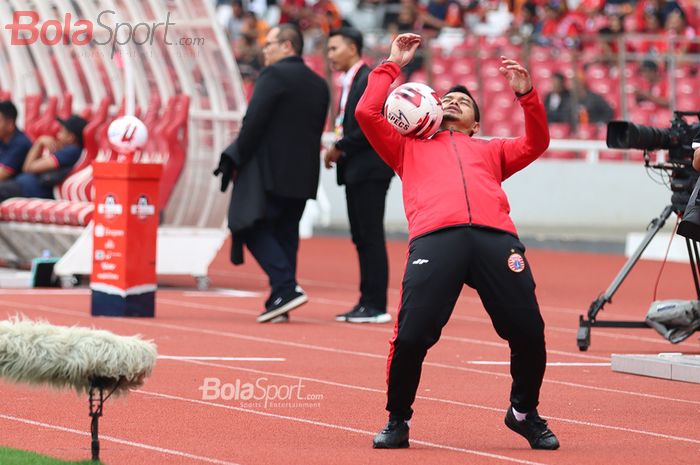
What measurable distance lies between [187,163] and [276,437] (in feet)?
29.7

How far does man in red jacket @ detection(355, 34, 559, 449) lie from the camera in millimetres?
7148

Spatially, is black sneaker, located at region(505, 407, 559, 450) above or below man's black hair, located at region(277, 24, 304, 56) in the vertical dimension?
below

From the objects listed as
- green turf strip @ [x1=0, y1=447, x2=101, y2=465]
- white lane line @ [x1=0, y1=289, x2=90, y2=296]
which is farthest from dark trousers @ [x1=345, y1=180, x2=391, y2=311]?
green turf strip @ [x1=0, y1=447, x2=101, y2=465]

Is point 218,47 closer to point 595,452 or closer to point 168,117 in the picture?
point 168,117

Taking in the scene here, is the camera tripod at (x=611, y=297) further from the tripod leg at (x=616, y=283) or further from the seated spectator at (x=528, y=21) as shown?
the seated spectator at (x=528, y=21)

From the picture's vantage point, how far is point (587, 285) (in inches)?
703

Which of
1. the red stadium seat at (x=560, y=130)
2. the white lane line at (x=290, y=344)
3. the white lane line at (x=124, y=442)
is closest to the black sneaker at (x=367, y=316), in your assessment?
the white lane line at (x=290, y=344)

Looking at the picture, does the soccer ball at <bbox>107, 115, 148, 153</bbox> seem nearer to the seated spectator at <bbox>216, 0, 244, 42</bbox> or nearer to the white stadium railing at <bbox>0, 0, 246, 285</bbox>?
the white stadium railing at <bbox>0, 0, 246, 285</bbox>

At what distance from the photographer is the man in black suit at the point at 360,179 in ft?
41.9

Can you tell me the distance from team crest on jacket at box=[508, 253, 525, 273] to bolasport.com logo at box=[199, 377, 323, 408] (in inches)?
72.3

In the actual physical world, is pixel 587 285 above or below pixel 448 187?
below

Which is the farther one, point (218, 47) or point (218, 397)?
point (218, 47)

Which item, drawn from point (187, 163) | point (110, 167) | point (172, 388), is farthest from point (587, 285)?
point (172, 388)

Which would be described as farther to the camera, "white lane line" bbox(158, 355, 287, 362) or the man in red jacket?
"white lane line" bbox(158, 355, 287, 362)
